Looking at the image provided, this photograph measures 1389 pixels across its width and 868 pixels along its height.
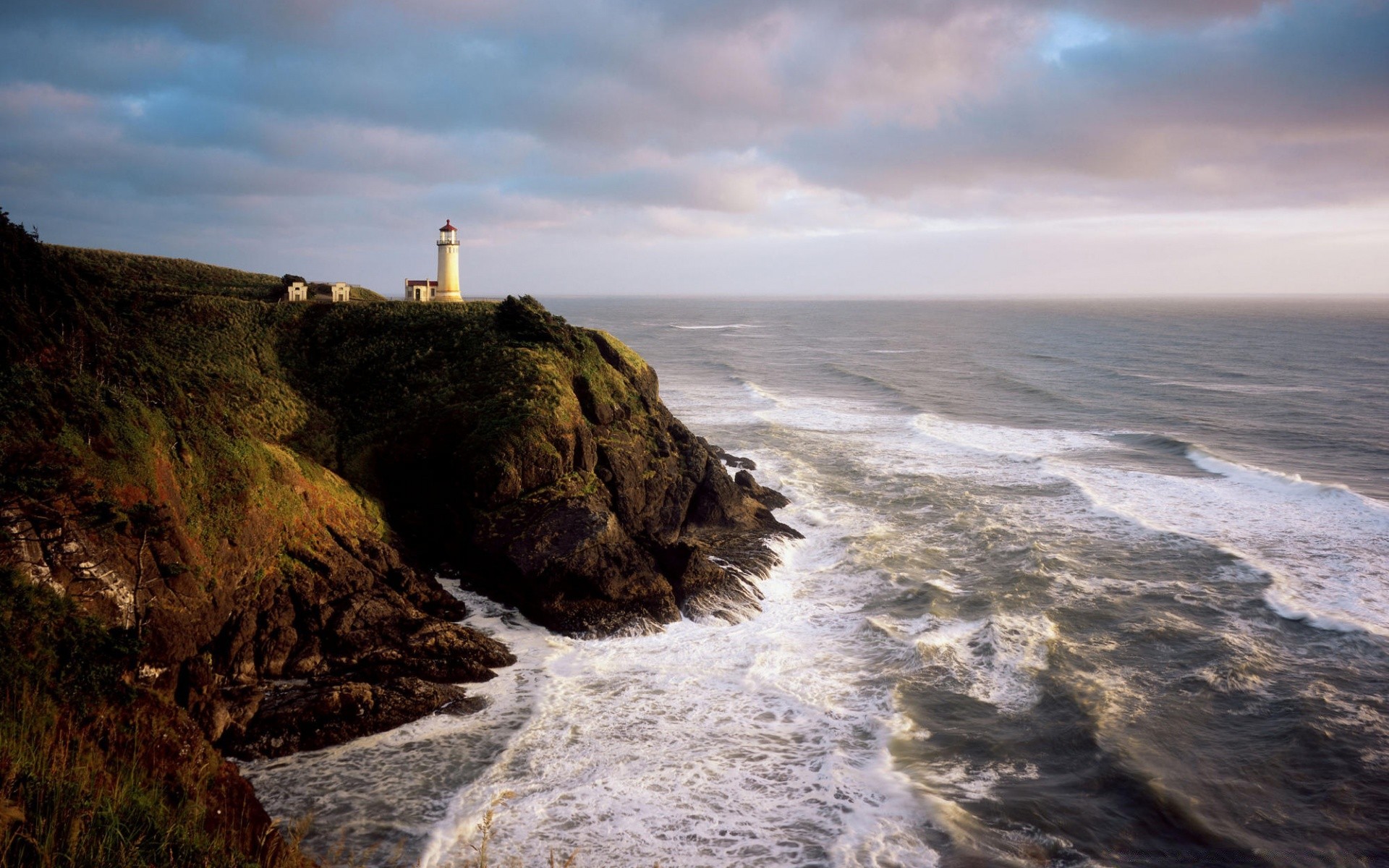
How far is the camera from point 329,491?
918 inches

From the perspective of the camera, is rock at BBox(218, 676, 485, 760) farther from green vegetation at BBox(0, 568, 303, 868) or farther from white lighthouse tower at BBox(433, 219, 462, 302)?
white lighthouse tower at BBox(433, 219, 462, 302)

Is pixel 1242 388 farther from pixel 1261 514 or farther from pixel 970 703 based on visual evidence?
pixel 970 703

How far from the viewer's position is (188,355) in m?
28.4

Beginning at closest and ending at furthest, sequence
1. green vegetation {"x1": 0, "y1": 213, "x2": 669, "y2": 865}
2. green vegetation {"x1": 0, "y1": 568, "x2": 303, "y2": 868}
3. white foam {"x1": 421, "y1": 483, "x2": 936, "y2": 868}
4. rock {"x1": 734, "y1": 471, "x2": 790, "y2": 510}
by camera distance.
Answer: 1. green vegetation {"x1": 0, "y1": 568, "x2": 303, "y2": 868}
2. green vegetation {"x1": 0, "y1": 213, "x2": 669, "y2": 865}
3. white foam {"x1": 421, "y1": 483, "x2": 936, "y2": 868}
4. rock {"x1": 734, "y1": 471, "x2": 790, "y2": 510}

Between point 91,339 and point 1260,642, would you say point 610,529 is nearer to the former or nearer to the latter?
point 91,339

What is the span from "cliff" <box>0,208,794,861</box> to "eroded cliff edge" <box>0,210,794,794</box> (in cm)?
7

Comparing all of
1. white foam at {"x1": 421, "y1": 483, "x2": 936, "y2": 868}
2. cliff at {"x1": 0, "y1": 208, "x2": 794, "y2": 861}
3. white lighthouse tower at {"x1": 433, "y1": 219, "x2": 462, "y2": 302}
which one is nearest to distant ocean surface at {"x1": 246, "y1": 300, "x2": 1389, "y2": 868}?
white foam at {"x1": 421, "y1": 483, "x2": 936, "y2": 868}

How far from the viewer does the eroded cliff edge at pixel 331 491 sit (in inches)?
642

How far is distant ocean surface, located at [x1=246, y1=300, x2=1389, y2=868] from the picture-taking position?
1484cm

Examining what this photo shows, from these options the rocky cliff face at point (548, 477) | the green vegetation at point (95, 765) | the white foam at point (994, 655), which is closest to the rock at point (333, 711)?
the green vegetation at point (95, 765)

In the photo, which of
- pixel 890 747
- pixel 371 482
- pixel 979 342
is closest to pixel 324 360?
pixel 371 482

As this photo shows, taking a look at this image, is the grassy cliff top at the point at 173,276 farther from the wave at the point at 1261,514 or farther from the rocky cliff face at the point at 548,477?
the wave at the point at 1261,514

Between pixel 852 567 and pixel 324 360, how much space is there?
22490 mm

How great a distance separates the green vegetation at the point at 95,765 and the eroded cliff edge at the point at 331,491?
967 millimetres
